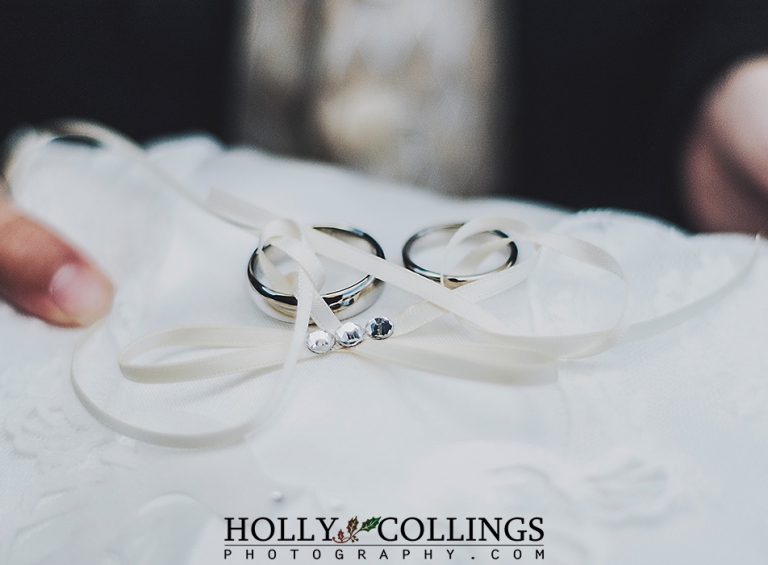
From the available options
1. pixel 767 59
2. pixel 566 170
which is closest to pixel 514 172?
pixel 566 170

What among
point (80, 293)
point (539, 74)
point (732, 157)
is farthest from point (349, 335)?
point (539, 74)

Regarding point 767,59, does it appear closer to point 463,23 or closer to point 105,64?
point 463,23

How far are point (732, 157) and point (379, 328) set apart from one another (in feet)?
1.60

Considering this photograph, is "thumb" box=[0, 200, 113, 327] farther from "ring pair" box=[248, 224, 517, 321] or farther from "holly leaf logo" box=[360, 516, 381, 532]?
"holly leaf logo" box=[360, 516, 381, 532]

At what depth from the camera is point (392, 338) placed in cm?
45

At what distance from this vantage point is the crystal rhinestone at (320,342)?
→ 43 centimetres

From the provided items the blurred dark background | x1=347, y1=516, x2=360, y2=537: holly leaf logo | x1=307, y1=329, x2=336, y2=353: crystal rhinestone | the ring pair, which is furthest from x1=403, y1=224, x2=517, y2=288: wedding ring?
the blurred dark background

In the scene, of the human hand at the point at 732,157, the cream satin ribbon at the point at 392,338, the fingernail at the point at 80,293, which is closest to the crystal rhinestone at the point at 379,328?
the cream satin ribbon at the point at 392,338

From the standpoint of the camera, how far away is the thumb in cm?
51

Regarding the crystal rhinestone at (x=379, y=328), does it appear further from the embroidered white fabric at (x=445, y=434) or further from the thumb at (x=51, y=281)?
the thumb at (x=51, y=281)

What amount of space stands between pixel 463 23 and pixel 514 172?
0.28m

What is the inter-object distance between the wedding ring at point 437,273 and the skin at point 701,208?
28 cm

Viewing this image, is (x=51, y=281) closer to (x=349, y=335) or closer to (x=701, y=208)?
(x=349, y=335)

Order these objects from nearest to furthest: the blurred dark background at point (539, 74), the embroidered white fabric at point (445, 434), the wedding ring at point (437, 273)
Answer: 1. the embroidered white fabric at point (445, 434)
2. the wedding ring at point (437, 273)
3. the blurred dark background at point (539, 74)
